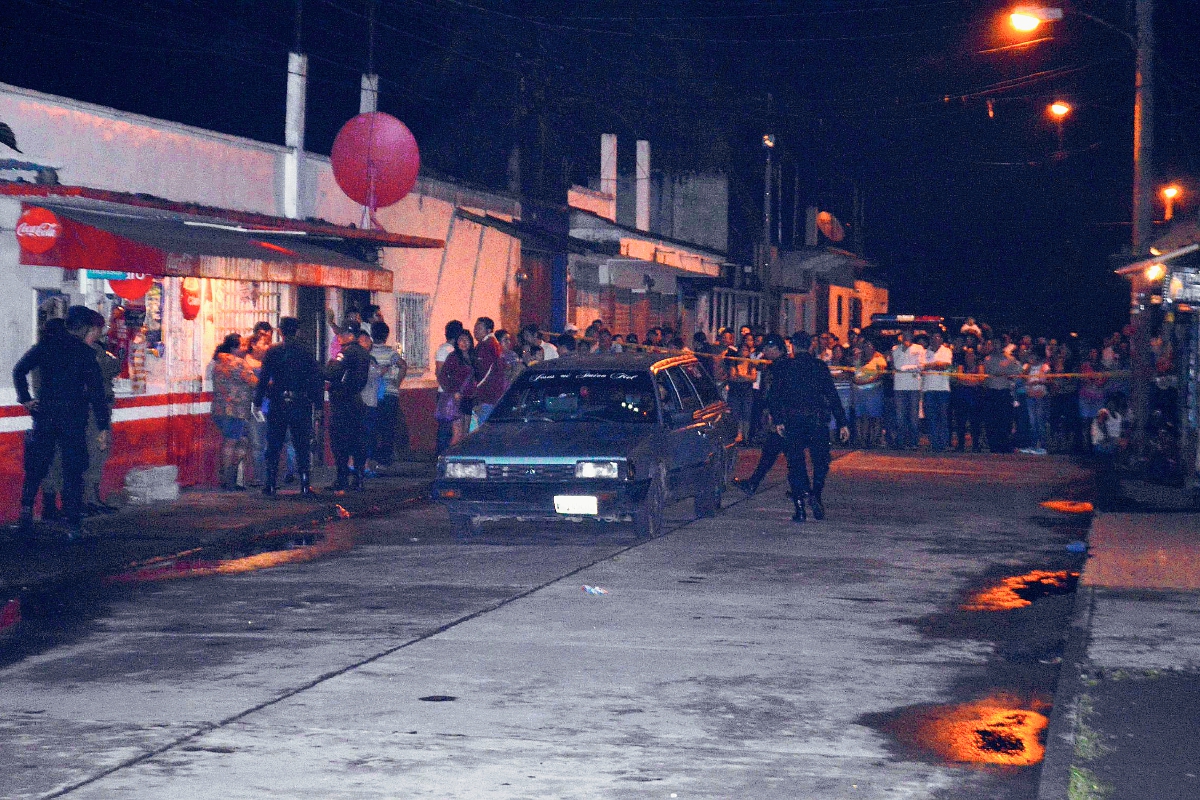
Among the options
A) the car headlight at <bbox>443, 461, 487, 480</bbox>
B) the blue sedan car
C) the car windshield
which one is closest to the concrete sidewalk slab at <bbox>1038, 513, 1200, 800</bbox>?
the blue sedan car

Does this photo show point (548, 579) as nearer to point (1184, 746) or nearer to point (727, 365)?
point (1184, 746)

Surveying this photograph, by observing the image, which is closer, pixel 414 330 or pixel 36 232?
pixel 36 232

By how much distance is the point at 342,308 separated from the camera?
22.2 meters

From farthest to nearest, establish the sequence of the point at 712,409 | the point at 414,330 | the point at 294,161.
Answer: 1. the point at 414,330
2. the point at 294,161
3. the point at 712,409

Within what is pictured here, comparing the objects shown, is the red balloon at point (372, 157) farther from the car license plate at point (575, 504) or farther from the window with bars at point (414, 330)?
the car license plate at point (575, 504)

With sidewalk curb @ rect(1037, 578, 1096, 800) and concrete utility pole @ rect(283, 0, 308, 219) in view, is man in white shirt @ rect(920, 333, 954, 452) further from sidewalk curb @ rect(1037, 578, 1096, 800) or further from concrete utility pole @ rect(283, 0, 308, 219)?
sidewalk curb @ rect(1037, 578, 1096, 800)

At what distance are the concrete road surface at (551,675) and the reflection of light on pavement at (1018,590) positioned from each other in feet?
0.25

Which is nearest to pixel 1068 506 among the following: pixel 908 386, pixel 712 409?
pixel 712 409

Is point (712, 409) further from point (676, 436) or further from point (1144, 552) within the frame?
point (1144, 552)

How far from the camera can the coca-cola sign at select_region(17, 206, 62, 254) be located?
46.1 ft

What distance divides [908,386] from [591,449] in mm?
13491

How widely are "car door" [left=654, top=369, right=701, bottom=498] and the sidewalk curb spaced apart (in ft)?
15.6

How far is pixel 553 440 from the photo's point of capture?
13867 millimetres

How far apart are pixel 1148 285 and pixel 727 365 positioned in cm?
784
